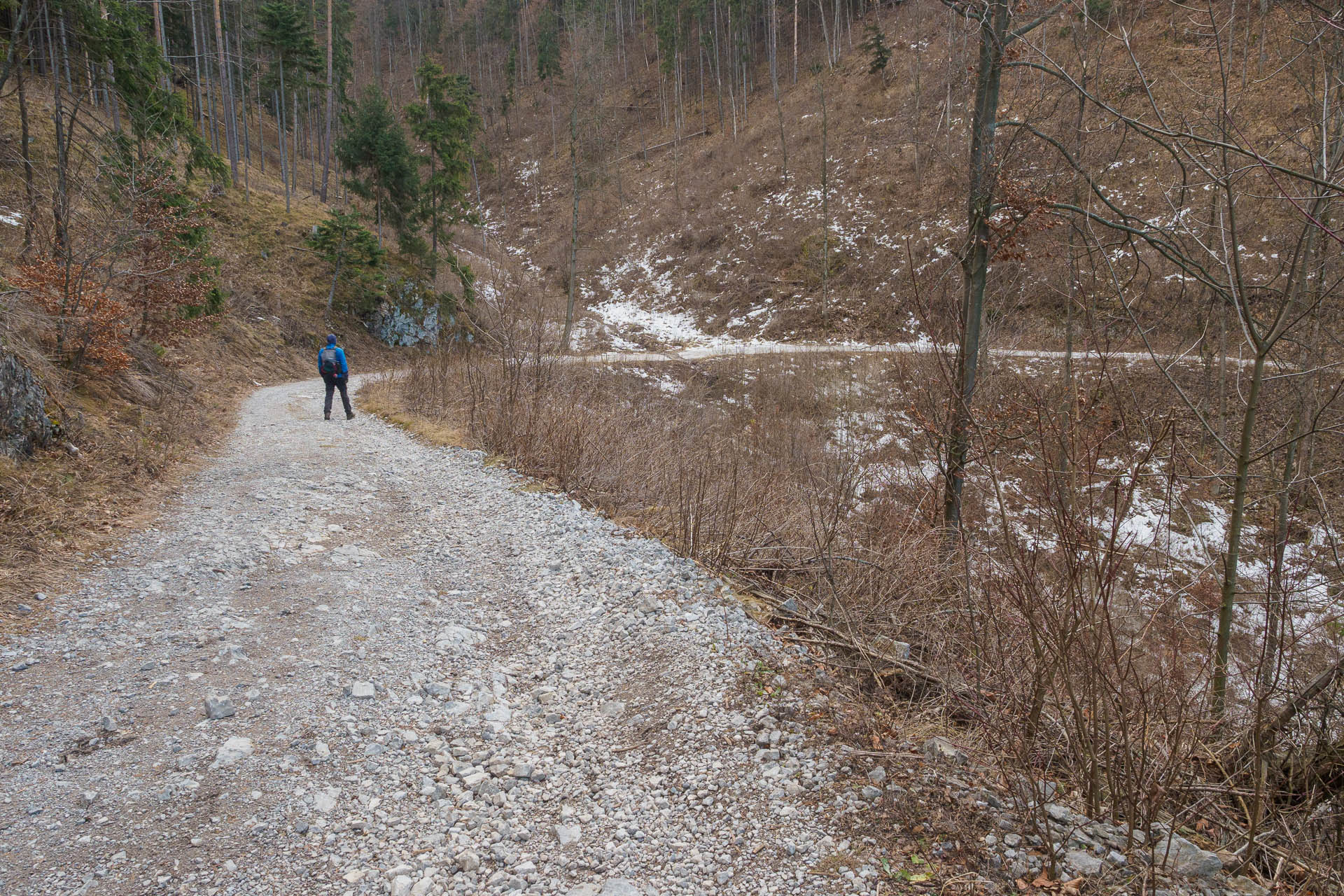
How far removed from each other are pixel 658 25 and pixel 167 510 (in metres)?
61.8

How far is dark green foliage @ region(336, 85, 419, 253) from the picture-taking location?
85.7 feet

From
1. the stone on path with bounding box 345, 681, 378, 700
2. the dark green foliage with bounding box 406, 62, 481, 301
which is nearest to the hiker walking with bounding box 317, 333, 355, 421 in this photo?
the stone on path with bounding box 345, 681, 378, 700

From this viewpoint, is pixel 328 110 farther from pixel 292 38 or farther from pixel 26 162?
pixel 26 162

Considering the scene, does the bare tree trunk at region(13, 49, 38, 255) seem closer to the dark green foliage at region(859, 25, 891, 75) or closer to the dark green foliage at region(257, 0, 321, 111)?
the dark green foliage at region(257, 0, 321, 111)

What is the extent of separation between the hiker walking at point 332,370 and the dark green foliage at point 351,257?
14661mm

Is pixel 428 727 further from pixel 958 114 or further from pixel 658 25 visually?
pixel 658 25

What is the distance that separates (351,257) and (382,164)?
426 centimetres

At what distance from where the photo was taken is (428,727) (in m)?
3.65

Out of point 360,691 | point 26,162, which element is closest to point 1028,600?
point 360,691

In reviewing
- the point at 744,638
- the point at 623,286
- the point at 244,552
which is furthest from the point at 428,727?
the point at 623,286

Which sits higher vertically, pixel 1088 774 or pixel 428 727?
pixel 1088 774

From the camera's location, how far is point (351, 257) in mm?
25734

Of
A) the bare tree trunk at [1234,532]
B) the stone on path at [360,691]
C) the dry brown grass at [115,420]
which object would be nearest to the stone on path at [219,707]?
the stone on path at [360,691]

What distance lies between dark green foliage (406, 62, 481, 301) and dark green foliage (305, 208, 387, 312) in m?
2.78
